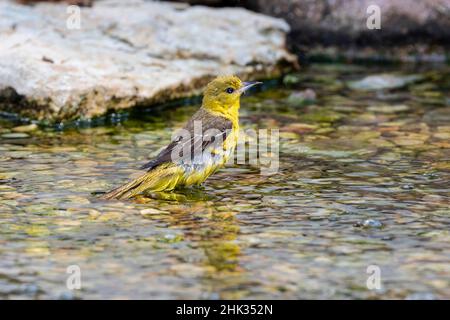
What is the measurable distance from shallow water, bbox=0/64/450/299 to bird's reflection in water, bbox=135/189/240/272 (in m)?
0.01

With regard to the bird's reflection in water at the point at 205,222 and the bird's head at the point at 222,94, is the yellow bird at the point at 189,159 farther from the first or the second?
the bird's head at the point at 222,94

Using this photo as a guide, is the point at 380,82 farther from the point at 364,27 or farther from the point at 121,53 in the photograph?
the point at 121,53

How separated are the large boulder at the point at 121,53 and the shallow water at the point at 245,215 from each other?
10.2 inches

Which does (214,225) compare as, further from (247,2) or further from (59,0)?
(247,2)

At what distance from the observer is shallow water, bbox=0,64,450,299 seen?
4.38 meters

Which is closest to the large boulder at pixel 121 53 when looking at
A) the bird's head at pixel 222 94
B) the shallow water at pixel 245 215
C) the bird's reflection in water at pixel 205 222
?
the shallow water at pixel 245 215

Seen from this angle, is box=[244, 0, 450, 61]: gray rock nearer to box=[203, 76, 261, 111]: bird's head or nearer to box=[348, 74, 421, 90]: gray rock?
box=[348, 74, 421, 90]: gray rock

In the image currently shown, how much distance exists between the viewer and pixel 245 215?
18.0ft

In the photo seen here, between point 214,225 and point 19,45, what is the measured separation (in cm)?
395

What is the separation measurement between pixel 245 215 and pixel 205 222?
0.27m

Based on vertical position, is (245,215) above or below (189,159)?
below

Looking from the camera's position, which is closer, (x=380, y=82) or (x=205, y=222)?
(x=205, y=222)

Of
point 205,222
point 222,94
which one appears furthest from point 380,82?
point 205,222
